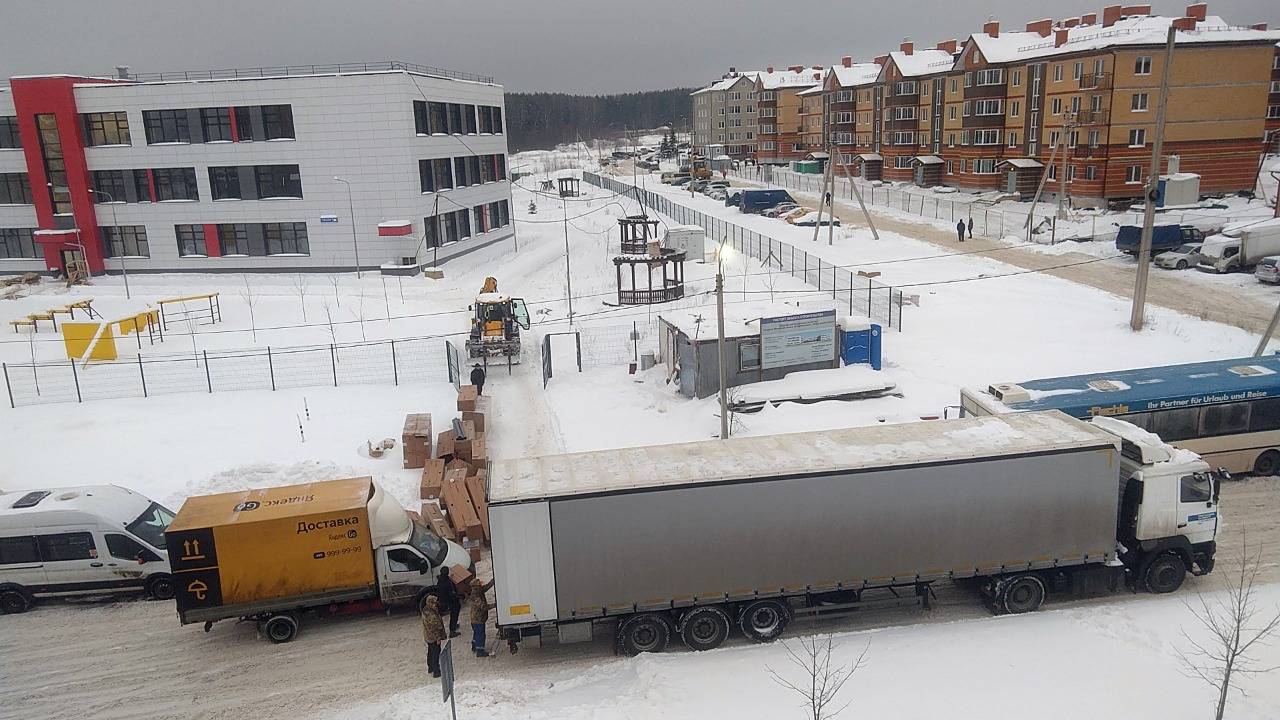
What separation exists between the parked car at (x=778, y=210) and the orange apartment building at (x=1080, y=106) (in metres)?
16.1

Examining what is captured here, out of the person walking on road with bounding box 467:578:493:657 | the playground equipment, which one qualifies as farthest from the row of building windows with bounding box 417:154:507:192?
the person walking on road with bounding box 467:578:493:657

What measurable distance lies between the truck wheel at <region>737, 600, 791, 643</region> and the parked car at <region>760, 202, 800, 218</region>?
175ft

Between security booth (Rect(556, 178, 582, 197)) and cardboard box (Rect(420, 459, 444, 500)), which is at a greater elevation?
security booth (Rect(556, 178, 582, 197))

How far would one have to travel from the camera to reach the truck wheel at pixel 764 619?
13.1 m

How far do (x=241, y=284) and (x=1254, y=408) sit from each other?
44.1 meters

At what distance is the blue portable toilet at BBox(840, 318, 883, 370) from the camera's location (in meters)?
25.4

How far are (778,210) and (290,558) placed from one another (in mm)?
55360

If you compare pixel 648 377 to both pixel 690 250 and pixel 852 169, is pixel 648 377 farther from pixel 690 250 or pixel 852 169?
pixel 852 169

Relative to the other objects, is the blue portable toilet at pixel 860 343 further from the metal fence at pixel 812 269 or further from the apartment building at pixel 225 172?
the apartment building at pixel 225 172

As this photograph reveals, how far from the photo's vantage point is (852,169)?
9200 centimetres

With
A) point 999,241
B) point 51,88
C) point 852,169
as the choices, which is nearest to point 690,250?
point 999,241

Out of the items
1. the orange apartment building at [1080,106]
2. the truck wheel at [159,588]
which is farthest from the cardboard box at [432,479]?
the orange apartment building at [1080,106]

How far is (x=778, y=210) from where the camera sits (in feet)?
212

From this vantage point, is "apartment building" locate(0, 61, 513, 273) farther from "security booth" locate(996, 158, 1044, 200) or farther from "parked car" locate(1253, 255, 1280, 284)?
"security booth" locate(996, 158, 1044, 200)
